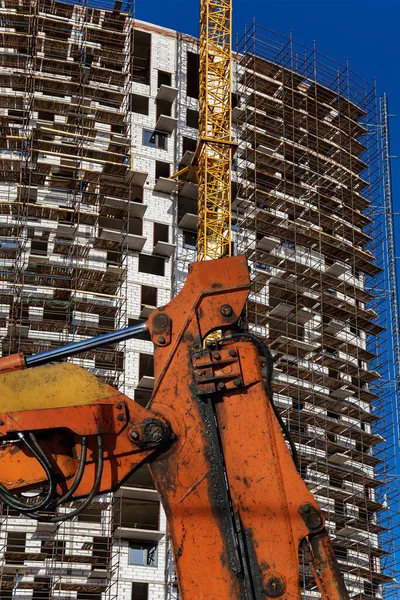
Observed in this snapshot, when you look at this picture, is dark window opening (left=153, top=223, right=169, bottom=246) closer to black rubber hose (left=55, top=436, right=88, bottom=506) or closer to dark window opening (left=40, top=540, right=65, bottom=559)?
dark window opening (left=40, top=540, right=65, bottom=559)

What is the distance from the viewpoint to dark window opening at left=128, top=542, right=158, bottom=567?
36.6 metres

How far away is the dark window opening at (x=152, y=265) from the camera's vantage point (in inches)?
1689

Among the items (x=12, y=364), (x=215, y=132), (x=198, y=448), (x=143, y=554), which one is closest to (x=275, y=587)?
(x=198, y=448)

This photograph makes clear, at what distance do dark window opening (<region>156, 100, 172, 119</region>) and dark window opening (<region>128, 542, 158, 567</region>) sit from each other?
2064 cm

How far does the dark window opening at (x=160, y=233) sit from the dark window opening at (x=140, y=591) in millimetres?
15097

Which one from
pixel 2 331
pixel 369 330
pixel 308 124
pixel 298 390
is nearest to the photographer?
pixel 2 331

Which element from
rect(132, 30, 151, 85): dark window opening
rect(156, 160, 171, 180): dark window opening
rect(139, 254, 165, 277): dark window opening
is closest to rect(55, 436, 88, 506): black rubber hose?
rect(139, 254, 165, 277): dark window opening

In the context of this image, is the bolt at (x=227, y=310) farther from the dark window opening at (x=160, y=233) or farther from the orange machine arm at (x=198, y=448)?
the dark window opening at (x=160, y=233)

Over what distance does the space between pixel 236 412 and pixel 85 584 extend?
2950 cm

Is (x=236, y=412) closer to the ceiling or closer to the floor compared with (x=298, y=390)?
closer to the floor

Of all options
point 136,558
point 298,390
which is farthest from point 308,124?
point 136,558

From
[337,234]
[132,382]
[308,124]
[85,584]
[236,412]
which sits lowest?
[236,412]

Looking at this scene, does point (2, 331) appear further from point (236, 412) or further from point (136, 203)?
point (236, 412)

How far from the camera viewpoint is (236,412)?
6863mm
